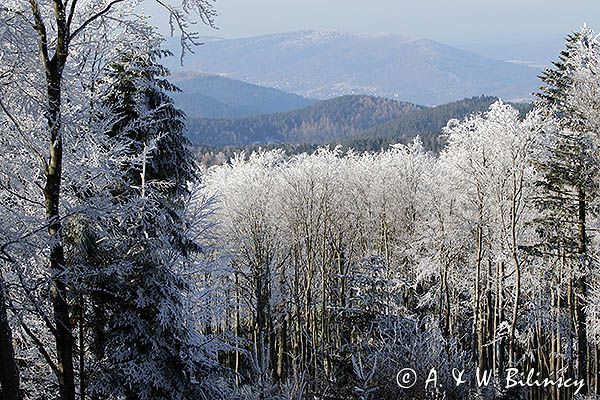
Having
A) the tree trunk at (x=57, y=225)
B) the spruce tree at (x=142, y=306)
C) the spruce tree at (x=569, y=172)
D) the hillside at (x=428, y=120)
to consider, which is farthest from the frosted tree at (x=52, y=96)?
the hillside at (x=428, y=120)

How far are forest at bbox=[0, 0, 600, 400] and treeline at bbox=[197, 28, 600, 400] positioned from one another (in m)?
0.10

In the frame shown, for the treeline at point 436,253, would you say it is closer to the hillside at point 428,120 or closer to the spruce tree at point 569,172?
the spruce tree at point 569,172

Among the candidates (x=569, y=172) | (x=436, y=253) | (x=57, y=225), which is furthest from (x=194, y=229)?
(x=436, y=253)

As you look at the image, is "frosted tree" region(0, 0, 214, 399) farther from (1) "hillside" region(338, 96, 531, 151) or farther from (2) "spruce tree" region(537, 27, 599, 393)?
(1) "hillside" region(338, 96, 531, 151)

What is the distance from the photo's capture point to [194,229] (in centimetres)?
1077

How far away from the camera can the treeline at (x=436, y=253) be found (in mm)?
11250

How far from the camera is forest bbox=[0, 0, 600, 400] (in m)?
5.88

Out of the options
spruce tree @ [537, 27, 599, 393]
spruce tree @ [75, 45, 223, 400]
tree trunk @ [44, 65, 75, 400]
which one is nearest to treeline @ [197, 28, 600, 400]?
spruce tree @ [537, 27, 599, 393]

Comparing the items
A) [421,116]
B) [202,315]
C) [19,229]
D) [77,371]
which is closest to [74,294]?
[19,229]

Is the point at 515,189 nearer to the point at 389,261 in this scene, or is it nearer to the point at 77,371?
the point at 389,261

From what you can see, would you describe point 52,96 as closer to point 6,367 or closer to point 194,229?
point 6,367

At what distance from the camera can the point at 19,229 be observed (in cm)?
561

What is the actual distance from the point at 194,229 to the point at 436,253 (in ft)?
45.9

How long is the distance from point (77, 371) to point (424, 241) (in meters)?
16.0
